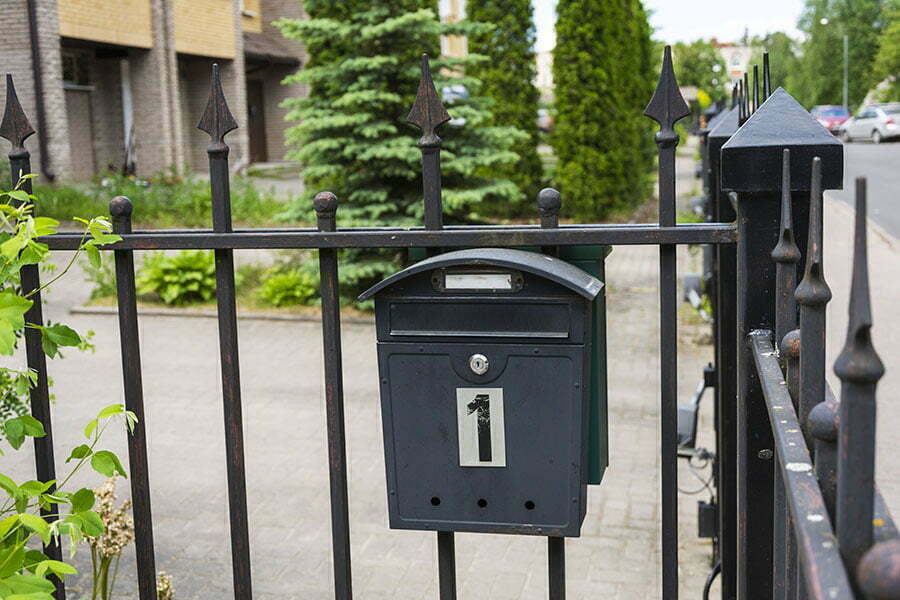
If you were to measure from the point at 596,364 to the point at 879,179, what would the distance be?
2490 cm

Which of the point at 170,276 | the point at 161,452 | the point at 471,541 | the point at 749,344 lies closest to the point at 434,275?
the point at 749,344

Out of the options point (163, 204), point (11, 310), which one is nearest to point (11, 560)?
point (11, 310)

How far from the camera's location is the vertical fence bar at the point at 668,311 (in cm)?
216

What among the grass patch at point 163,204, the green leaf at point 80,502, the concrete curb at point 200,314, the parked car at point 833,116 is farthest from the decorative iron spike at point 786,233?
the parked car at point 833,116

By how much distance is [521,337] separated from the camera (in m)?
2.10

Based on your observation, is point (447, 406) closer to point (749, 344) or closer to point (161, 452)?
point (749, 344)

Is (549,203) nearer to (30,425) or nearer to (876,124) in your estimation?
(30,425)

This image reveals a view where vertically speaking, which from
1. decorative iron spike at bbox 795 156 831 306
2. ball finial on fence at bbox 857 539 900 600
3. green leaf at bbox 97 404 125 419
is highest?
decorative iron spike at bbox 795 156 831 306

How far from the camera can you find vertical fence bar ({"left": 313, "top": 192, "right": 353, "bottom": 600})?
2342 mm

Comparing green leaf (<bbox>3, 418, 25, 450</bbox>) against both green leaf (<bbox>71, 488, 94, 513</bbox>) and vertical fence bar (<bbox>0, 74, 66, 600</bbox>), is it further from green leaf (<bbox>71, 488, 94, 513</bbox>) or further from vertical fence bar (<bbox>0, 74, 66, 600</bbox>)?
vertical fence bar (<bbox>0, 74, 66, 600</bbox>)

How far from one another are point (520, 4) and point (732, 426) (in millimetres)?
14966

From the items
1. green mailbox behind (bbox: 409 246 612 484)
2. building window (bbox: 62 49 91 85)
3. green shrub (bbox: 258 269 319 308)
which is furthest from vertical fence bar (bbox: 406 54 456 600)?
building window (bbox: 62 49 91 85)

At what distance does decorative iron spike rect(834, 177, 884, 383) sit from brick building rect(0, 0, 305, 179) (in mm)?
18968

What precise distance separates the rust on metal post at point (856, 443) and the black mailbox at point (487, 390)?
40.6 inches
